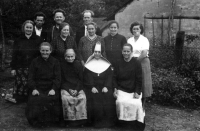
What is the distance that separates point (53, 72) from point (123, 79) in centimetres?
138

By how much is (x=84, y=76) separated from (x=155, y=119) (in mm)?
1756

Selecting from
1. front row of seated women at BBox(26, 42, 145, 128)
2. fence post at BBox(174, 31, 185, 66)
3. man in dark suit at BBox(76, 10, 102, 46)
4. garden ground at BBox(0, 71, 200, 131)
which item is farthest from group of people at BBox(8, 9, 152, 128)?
fence post at BBox(174, 31, 185, 66)

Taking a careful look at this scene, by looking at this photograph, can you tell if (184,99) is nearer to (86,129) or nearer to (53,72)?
(86,129)

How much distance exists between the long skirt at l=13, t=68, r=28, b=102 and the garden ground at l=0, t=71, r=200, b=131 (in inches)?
8.8

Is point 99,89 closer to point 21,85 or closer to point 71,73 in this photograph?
point 71,73

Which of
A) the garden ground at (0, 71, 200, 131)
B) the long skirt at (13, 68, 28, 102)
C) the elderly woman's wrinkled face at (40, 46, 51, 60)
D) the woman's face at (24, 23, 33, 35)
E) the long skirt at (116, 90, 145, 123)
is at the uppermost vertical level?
the woman's face at (24, 23, 33, 35)

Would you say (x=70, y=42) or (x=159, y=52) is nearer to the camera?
(x=70, y=42)

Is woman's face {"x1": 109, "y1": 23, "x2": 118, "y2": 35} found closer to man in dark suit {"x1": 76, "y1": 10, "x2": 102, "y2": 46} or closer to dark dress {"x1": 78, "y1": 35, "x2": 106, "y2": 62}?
dark dress {"x1": 78, "y1": 35, "x2": 106, "y2": 62}

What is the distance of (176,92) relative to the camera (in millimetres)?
5895

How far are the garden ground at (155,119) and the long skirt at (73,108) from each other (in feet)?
0.79

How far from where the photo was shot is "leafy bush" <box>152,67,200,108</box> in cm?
585

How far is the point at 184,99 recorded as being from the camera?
5906 mm

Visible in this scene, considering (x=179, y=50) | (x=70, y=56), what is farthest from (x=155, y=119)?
(x=179, y=50)

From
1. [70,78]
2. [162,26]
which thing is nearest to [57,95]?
[70,78]
